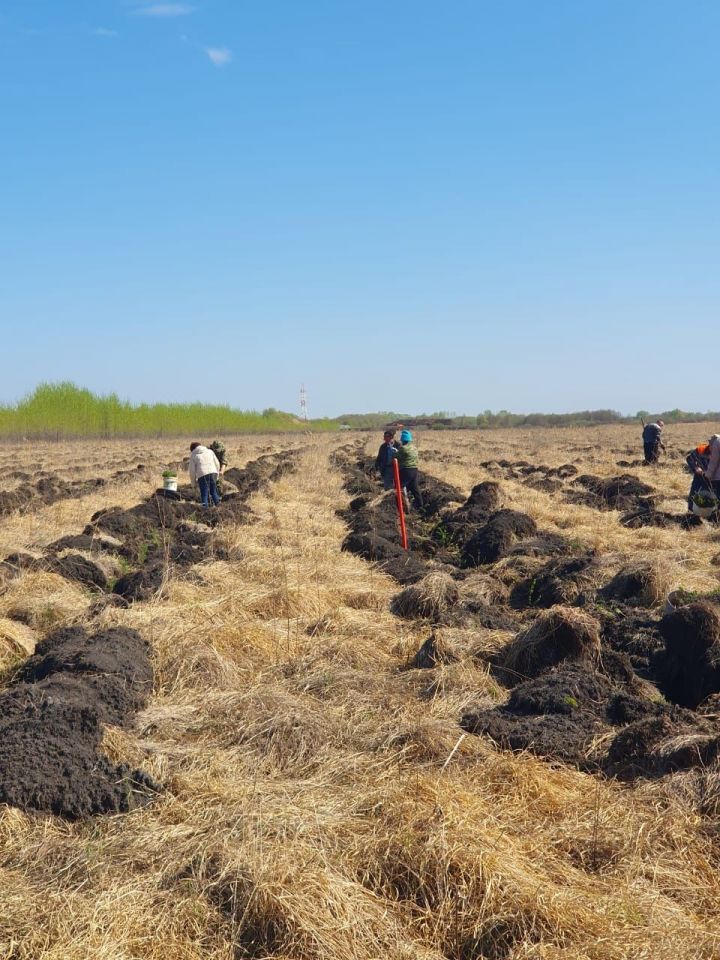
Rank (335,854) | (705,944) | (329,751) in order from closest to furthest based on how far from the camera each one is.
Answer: (705,944) < (335,854) < (329,751)

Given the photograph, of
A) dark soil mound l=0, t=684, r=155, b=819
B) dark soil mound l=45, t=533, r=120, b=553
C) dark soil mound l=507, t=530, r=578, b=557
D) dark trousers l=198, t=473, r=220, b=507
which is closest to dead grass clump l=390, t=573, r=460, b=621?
dark soil mound l=507, t=530, r=578, b=557

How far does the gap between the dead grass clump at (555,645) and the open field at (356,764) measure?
2 centimetres

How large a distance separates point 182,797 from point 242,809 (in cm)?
51

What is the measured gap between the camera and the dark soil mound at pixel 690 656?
6.55m


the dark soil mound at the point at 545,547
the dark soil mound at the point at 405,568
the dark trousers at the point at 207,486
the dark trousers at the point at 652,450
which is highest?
the dark trousers at the point at 652,450

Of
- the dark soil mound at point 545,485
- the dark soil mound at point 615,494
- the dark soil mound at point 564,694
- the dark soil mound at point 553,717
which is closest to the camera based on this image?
the dark soil mound at point 553,717

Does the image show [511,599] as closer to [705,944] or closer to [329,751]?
[329,751]

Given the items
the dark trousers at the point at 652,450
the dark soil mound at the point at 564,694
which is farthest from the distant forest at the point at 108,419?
the dark soil mound at the point at 564,694

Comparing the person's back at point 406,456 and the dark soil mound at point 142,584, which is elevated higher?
the person's back at point 406,456

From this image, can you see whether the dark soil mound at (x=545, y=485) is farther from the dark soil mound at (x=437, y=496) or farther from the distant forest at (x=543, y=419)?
the distant forest at (x=543, y=419)

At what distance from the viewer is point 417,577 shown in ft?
33.1

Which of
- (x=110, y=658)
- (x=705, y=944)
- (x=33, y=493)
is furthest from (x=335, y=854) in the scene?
(x=33, y=493)

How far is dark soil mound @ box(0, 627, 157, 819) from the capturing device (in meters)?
4.54

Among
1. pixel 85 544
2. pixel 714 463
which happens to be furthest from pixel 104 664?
pixel 714 463
